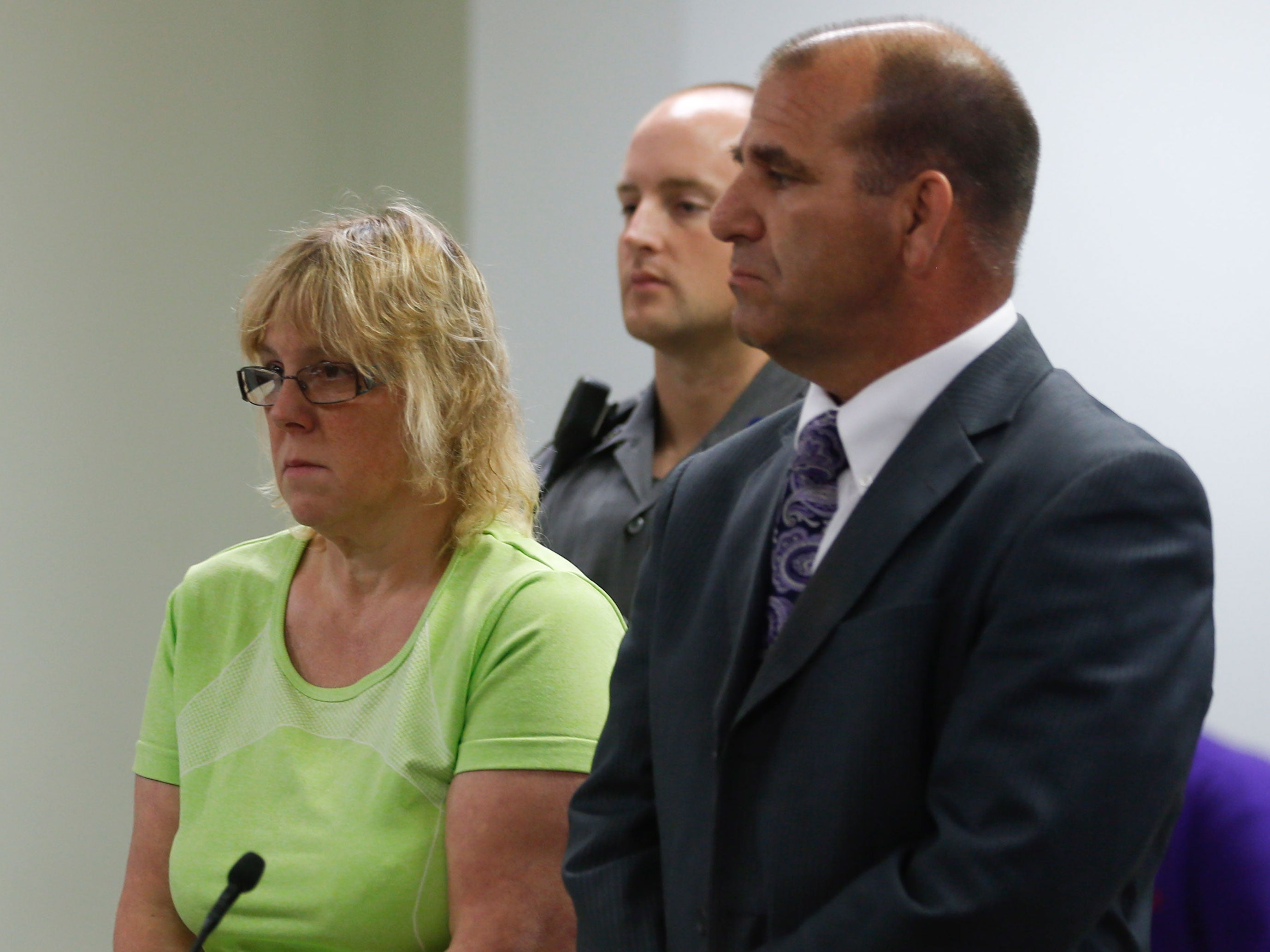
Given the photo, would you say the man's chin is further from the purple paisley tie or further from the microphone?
the microphone

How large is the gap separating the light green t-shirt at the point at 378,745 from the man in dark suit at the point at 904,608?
243 millimetres

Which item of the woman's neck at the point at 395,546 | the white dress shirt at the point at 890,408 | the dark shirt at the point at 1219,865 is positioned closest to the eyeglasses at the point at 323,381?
the woman's neck at the point at 395,546

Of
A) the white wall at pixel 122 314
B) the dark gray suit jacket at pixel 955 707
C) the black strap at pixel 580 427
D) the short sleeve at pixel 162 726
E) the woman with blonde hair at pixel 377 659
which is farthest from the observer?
the white wall at pixel 122 314

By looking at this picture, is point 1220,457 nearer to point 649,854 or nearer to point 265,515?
point 649,854

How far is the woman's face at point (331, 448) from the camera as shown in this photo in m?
1.53

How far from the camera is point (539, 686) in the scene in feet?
4.67

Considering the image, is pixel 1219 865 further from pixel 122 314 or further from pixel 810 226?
pixel 122 314

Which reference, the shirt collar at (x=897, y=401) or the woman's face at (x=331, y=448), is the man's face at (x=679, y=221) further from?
the shirt collar at (x=897, y=401)

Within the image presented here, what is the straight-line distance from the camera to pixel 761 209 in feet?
3.61

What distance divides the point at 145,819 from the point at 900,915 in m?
1.01

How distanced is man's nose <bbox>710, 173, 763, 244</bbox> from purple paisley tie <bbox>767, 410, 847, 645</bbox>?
15 centimetres

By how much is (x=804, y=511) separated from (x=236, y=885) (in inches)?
22.3

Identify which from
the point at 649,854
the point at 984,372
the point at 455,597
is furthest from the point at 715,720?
the point at 455,597

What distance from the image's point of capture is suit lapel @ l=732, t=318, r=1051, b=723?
3.30 feet
